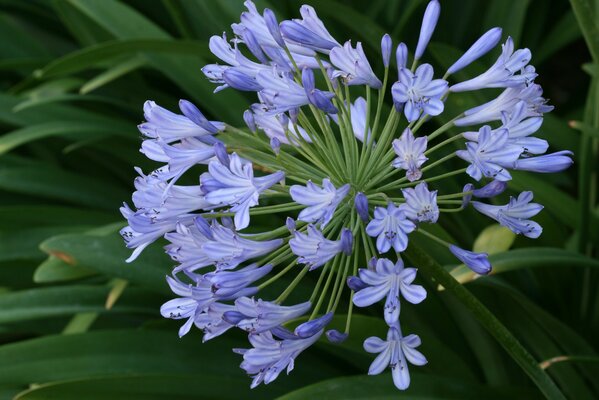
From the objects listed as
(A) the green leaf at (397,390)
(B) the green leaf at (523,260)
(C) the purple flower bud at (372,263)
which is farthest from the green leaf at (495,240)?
(C) the purple flower bud at (372,263)

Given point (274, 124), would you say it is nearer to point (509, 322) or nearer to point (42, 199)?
point (509, 322)

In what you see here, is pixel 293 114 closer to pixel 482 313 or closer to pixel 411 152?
pixel 411 152

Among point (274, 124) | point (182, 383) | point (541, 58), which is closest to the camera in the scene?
point (274, 124)

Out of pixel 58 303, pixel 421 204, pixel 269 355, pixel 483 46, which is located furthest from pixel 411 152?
pixel 58 303

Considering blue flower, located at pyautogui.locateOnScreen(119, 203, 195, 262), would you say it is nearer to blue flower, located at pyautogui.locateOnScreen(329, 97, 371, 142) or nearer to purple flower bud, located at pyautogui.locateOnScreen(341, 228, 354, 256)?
purple flower bud, located at pyautogui.locateOnScreen(341, 228, 354, 256)

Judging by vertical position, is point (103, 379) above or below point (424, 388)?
above

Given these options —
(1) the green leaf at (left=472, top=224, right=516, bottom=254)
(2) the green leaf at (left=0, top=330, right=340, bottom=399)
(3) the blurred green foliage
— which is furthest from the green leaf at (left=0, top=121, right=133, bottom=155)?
(1) the green leaf at (left=472, top=224, right=516, bottom=254)

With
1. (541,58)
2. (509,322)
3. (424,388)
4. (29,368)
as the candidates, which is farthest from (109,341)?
(541,58)

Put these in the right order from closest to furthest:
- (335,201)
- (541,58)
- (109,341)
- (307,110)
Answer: (335,201) → (109,341) → (307,110) → (541,58)
